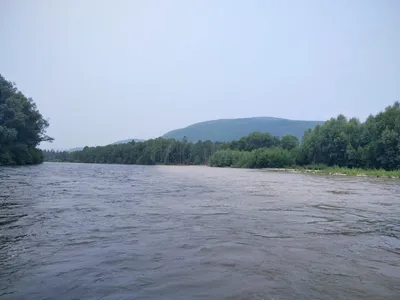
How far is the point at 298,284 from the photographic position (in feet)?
18.2

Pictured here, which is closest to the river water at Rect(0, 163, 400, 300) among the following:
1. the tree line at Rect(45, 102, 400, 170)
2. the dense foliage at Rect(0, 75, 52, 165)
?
the dense foliage at Rect(0, 75, 52, 165)

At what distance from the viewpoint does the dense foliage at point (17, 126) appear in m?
48.8

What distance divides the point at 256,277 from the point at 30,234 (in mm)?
6210

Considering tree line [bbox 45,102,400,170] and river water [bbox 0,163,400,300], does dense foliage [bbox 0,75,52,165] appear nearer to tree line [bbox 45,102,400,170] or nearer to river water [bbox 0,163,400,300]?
river water [bbox 0,163,400,300]

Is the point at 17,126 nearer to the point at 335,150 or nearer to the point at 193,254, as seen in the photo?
the point at 193,254

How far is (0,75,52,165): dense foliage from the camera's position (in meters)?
48.8

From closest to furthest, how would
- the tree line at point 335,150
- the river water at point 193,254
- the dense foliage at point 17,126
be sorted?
the river water at point 193,254, the dense foliage at point 17,126, the tree line at point 335,150

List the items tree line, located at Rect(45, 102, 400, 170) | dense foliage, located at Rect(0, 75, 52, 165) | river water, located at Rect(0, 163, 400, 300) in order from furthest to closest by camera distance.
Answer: tree line, located at Rect(45, 102, 400, 170) → dense foliage, located at Rect(0, 75, 52, 165) → river water, located at Rect(0, 163, 400, 300)

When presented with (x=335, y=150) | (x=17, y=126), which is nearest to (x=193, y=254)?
(x=17, y=126)

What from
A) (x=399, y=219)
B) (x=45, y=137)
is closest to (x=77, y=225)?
(x=399, y=219)

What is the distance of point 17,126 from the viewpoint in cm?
5388

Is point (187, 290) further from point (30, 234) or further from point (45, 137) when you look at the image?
point (45, 137)

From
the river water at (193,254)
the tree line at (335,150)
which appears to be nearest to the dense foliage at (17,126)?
the river water at (193,254)

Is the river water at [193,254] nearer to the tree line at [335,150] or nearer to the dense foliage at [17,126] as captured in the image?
the dense foliage at [17,126]
